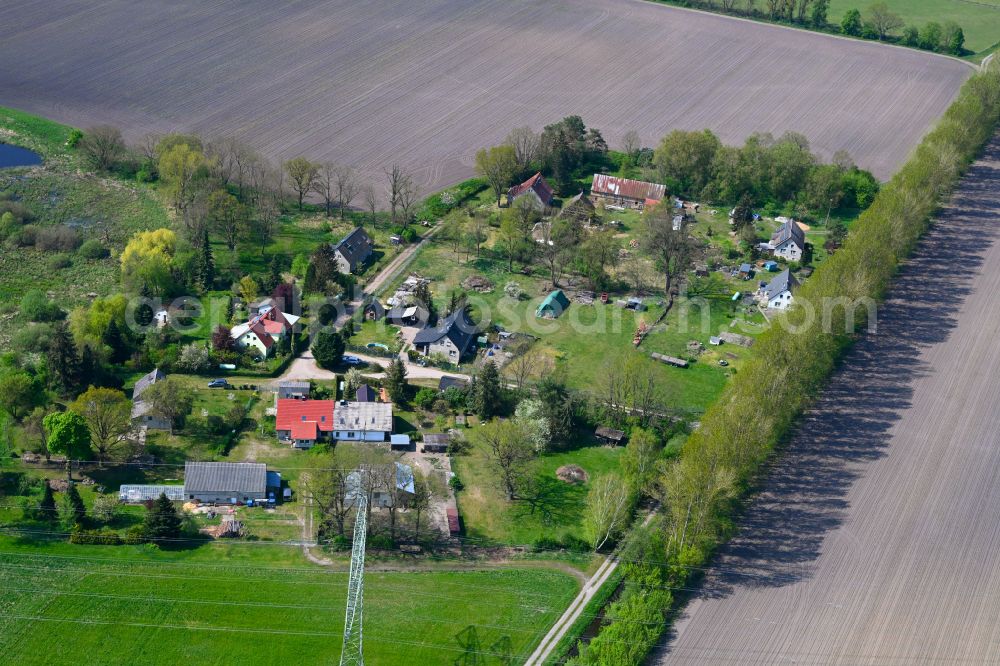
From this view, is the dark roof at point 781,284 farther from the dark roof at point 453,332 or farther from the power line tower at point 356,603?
the power line tower at point 356,603

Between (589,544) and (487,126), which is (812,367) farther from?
(487,126)

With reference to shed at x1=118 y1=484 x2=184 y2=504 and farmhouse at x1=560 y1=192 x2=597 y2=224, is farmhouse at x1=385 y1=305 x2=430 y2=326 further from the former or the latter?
shed at x1=118 y1=484 x2=184 y2=504

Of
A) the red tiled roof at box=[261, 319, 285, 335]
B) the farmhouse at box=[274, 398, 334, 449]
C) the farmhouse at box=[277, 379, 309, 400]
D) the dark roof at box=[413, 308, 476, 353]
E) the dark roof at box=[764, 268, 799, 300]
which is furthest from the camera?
the dark roof at box=[764, 268, 799, 300]

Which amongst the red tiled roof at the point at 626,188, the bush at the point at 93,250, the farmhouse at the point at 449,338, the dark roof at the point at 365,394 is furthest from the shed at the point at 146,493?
the red tiled roof at the point at 626,188

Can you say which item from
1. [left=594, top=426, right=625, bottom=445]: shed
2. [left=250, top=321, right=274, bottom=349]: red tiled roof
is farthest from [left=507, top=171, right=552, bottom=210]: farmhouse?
[left=594, top=426, right=625, bottom=445]: shed

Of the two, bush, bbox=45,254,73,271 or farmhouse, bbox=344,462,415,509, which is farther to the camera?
bush, bbox=45,254,73,271

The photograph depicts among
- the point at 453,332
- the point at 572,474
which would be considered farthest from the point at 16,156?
the point at 572,474

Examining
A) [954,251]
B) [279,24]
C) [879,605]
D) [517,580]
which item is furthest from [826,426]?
[279,24]
